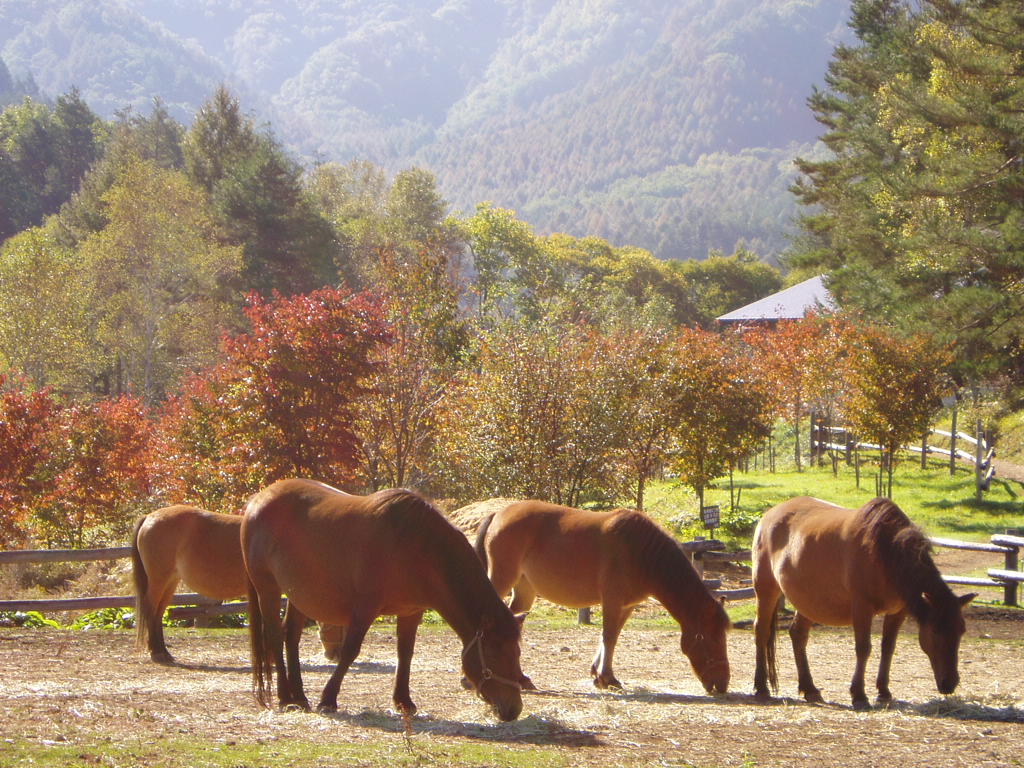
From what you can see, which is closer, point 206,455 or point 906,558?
point 906,558

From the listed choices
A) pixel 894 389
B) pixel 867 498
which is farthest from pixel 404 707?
pixel 867 498

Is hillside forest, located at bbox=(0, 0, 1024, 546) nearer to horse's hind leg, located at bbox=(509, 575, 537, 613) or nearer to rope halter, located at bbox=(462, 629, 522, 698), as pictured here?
horse's hind leg, located at bbox=(509, 575, 537, 613)

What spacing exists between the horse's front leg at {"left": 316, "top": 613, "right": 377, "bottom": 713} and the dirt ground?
5.7 inches

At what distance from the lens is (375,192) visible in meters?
75.9

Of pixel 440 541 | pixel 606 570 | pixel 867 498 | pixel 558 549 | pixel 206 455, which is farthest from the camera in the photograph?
pixel 867 498

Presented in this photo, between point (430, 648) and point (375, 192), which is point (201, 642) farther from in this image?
point (375, 192)

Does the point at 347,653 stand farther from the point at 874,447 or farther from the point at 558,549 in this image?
the point at 874,447

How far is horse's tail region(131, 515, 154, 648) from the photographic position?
373 inches

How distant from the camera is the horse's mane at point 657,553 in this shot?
27.4ft

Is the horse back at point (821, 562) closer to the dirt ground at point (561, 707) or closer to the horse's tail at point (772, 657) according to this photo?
the horse's tail at point (772, 657)

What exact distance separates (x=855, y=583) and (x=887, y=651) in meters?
0.66

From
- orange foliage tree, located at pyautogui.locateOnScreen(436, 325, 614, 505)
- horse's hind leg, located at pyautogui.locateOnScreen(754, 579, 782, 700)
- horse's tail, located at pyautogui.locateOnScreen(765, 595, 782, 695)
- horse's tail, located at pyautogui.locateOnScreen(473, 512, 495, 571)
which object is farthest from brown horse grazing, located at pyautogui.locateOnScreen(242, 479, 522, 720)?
orange foliage tree, located at pyautogui.locateOnScreen(436, 325, 614, 505)

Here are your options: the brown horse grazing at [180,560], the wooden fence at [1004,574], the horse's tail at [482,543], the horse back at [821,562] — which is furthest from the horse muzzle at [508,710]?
the wooden fence at [1004,574]

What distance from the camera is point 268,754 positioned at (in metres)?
5.45
